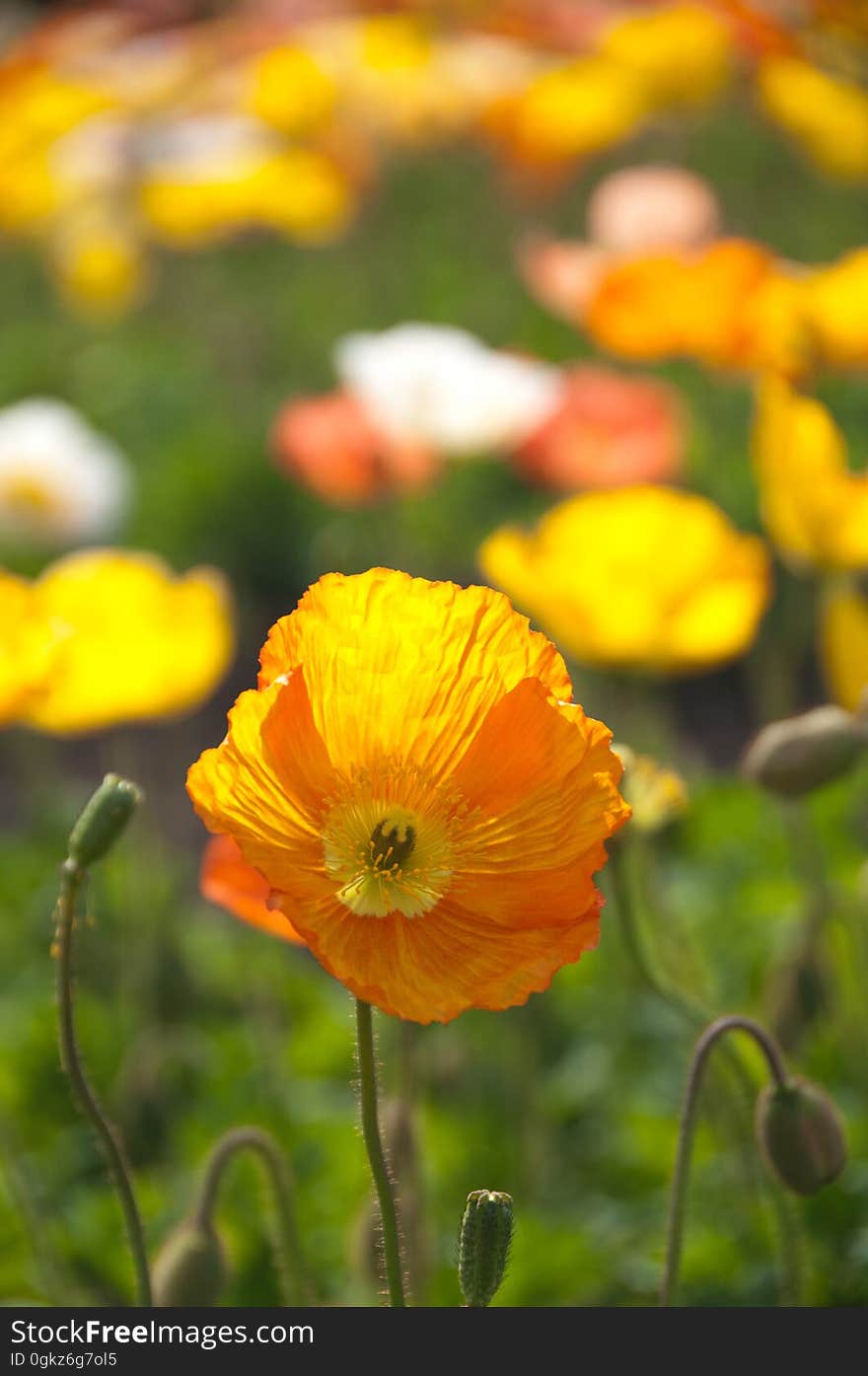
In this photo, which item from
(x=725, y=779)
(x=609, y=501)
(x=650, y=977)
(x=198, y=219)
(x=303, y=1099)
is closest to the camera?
(x=650, y=977)

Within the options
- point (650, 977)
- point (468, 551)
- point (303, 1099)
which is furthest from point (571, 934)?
point (468, 551)

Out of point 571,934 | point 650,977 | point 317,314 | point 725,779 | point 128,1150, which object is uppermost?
point 571,934

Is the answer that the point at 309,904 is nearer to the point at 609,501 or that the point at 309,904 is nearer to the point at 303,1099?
the point at 609,501

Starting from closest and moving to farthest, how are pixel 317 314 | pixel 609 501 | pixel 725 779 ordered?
pixel 609 501 → pixel 725 779 → pixel 317 314

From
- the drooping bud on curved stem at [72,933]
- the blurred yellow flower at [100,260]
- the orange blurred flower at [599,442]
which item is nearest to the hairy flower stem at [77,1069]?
the drooping bud on curved stem at [72,933]

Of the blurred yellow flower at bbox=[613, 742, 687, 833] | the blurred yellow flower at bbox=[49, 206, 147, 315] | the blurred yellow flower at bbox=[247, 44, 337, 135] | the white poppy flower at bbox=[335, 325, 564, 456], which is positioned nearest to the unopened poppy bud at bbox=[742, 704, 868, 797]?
the blurred yellow flower at bbox=[613, 742, 687, 833]

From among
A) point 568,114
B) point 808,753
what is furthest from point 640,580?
point 568,114

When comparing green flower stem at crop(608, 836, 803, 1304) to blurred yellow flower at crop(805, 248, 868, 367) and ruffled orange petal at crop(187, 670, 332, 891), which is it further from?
blurred yellow flower at crop(805, 248, 868, 367)
